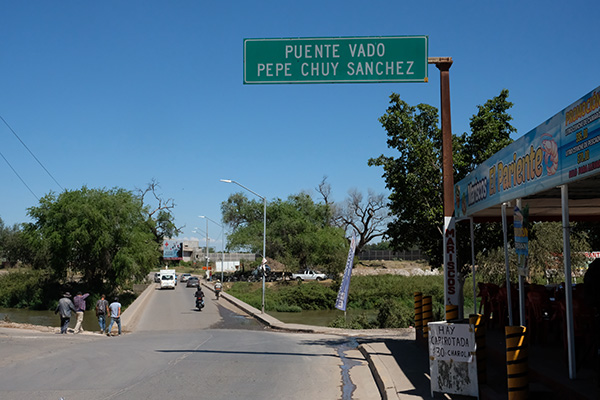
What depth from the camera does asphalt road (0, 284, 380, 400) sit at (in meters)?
9.97

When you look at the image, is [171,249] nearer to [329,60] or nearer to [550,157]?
[329,60]

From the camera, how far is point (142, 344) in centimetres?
1772

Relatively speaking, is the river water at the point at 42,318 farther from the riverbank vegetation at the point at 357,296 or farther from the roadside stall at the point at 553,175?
the roadside stall at the point at 553,175

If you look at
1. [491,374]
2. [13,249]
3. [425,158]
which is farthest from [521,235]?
[13,249]

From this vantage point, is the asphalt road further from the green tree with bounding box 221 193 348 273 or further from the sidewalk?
the green tree with bounding box 221 193 348 273

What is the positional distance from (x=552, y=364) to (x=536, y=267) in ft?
82.4

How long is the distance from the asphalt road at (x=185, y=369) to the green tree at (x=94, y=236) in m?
35.3

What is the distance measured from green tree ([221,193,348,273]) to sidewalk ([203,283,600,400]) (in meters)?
58.9

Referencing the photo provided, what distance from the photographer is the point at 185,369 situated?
12.4 m

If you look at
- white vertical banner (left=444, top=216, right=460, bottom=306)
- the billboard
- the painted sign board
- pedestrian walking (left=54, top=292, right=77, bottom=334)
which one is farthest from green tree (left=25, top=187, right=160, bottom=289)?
the billboard

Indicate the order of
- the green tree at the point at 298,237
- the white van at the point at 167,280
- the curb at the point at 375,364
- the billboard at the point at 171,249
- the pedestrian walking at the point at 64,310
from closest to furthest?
the curb at the point at 375,364 < the pedestrian walking at the point at 64,310 < the white van at the point at 167,280 < the green tree at the point at 298,237 < the billboard at the point at 171,249

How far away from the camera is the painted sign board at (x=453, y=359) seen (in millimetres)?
8188

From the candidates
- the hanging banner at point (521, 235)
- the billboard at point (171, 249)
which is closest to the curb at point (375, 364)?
the hanging banner at point (521, 235)

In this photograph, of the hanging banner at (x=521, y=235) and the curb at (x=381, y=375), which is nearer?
the curb at (x=381, y=375)
